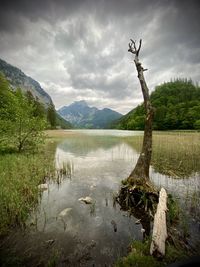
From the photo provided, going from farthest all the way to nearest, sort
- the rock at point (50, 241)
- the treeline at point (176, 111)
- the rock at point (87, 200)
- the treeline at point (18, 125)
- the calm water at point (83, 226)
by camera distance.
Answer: the treeline at point (176, 111) → the treeline at point (18, 125) → the rock at point (87, 200) → the rock at point (50, 241) → the calm water at point (83, 226)

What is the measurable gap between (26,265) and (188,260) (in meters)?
4.57

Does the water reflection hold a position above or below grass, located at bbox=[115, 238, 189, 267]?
below

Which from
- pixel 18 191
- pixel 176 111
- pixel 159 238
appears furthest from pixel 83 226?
pixel 176 111

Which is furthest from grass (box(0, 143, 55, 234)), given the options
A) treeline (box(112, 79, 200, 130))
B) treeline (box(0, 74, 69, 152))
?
treeline (box(112, 79, 200, 130))

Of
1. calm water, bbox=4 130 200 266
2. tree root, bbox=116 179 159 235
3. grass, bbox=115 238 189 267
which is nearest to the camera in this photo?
grass, bbox=115 238 189 267

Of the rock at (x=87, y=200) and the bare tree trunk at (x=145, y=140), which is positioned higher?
the bare tree trunk at (x=145, y=140)

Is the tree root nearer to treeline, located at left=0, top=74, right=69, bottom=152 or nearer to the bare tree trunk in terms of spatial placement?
the bare tree trunk

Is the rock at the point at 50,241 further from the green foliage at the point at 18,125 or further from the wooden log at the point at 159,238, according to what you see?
the green foliage at the point at 18,125

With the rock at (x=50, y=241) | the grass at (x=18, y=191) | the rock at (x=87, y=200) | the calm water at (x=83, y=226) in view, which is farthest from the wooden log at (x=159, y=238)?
the grass at (x=18, y=191)

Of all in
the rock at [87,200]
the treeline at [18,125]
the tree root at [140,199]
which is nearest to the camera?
the tree root at [140,199]

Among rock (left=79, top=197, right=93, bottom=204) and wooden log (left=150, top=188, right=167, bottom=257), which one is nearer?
wooden log (left=150, top=188, right=167, bottom=257)

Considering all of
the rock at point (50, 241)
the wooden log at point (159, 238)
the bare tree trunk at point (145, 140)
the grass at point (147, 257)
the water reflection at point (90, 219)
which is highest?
the bare tree trunk at point (145, 140)

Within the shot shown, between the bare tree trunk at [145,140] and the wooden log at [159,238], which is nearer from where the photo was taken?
the wooden log at [159,238]

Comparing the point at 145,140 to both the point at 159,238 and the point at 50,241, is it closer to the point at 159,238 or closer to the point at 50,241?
the point at 159,238
